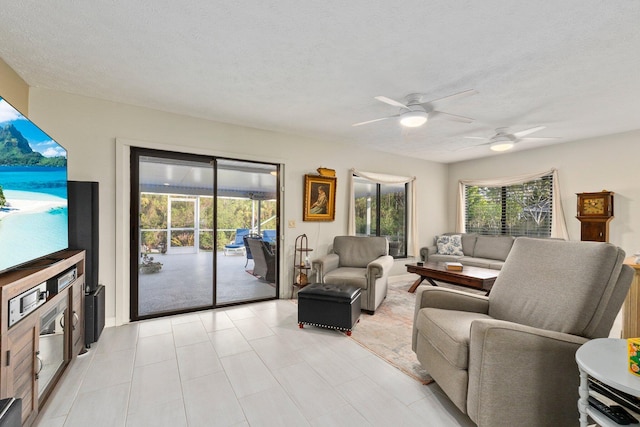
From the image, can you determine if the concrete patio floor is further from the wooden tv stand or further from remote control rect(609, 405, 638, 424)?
remote control rect(609, 405, 638, 424)

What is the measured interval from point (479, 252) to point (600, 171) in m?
2.18

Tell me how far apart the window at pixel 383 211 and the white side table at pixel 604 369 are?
3987mm

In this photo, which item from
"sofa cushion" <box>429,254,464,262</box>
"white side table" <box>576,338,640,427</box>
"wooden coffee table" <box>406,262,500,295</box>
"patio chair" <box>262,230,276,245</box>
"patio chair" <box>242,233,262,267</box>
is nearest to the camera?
"white side table" <box>576,338,640,427</box>

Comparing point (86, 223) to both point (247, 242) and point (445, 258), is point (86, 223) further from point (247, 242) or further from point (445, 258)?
point (445, 258)

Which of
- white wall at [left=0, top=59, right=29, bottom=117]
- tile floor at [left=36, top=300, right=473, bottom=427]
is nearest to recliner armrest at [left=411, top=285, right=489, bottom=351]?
tile floor at [left=36, top=300, right=473, bottom=427]

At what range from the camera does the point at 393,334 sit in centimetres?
294

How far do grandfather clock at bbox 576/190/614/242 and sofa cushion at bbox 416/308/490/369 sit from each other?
137 inches

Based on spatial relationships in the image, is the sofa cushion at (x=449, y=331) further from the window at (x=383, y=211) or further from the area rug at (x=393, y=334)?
the window at (x=383, y=211)

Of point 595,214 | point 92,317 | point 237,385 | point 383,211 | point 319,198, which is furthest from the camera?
point 383,211

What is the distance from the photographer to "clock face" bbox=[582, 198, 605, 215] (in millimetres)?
4094

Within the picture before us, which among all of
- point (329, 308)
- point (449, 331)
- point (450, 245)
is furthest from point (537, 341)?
point (450, 245)

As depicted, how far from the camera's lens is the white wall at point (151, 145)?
2928mm

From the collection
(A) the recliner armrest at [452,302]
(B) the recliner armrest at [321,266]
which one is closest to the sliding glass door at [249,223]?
(B) the recliner armrest at [321,266]

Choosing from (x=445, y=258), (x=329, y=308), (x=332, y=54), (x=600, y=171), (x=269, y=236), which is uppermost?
(x=332, y=54)
